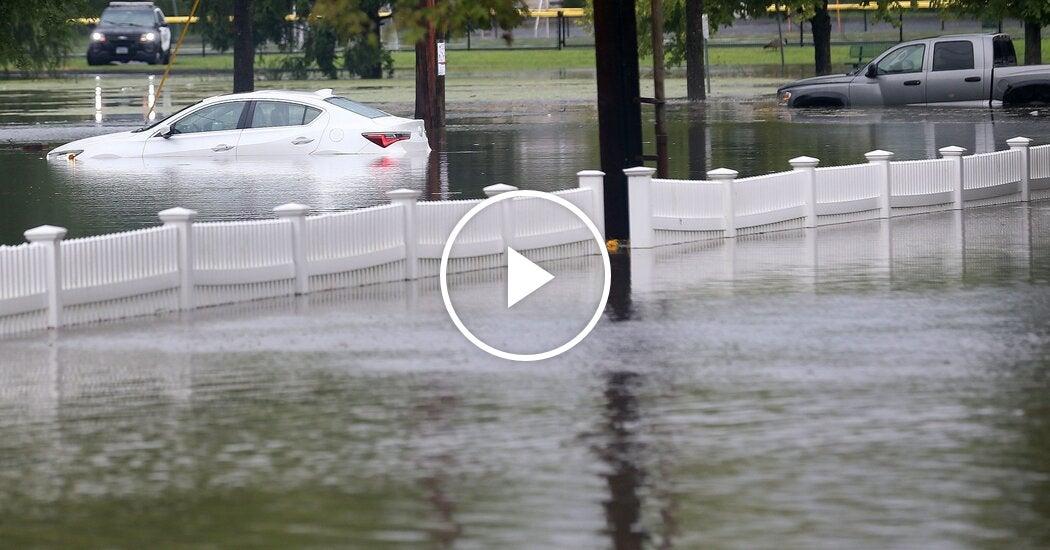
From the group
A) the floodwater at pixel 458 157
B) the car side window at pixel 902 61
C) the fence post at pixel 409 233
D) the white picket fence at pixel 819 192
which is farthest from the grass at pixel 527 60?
the fence post at pixel 409 233

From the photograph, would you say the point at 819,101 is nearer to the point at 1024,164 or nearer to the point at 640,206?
the point at 1024,164

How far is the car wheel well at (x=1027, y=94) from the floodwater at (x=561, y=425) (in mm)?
25628

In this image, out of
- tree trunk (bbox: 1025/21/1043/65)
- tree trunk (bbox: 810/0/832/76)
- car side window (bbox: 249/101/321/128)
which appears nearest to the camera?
car side window (bbox: 249/101/321/128)

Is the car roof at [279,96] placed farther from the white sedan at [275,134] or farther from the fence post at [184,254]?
the fence post at [184,254]

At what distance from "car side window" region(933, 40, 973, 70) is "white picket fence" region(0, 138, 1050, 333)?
18774mm

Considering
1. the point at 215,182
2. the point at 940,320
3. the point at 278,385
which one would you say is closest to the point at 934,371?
the point at 940,320

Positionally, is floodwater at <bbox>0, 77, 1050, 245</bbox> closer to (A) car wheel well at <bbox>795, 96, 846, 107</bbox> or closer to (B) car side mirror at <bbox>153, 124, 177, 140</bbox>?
(B) car side mirror at <bbox>153, 124, 177, 140</bbox>

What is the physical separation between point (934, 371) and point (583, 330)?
8.84 feet

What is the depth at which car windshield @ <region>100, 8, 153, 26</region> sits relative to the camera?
215 ft

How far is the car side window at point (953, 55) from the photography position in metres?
40.0

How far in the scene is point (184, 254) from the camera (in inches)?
556

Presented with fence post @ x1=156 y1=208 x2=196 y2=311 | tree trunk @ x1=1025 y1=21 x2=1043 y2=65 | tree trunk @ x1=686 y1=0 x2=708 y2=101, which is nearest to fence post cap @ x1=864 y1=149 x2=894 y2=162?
fence post @ x1=156 y1=208 x2=196 y2=311

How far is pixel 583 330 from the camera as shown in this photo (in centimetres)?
1301

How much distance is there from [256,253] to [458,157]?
1518 cm
